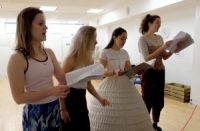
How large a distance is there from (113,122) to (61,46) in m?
8.73

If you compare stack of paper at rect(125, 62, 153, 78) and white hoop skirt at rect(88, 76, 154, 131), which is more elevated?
stack of paper at rect(125, 62, 153, 78)

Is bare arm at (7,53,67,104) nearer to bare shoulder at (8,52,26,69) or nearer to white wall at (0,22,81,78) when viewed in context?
bare shoulder at (8,52,26,69)

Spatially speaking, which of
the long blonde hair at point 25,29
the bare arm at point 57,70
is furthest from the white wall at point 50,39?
the long blonde hair at point 25,29

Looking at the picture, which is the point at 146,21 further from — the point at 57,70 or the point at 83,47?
the point at 57,70

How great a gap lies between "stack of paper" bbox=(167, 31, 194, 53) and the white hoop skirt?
63 centimetres

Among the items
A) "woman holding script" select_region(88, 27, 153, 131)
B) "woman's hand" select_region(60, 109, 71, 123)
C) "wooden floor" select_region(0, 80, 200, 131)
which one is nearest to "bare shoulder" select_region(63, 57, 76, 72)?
"woman's hand" select_region(60, 109, 71, 123)

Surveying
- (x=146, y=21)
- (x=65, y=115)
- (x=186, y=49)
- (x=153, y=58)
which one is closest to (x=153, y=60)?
(x=153, y=58)

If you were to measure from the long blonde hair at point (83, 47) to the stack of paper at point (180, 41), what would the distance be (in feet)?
3.68

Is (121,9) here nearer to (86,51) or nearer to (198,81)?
(198,81)

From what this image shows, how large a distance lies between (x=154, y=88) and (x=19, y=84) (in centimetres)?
186

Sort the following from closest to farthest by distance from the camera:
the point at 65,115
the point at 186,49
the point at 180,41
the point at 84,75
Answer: the point at 84,75 → the point at 65,115 → the point at 180,41 → the point at 186,49

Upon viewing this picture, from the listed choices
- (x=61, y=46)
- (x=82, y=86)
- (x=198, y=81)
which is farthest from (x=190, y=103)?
(x=61, y=46)

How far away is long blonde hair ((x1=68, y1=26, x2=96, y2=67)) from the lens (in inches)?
70.9

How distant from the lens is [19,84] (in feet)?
4.09
